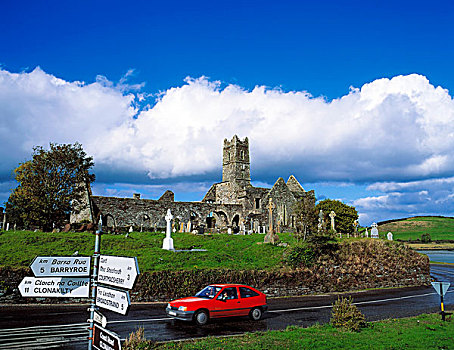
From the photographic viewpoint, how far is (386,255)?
2742 centimetres

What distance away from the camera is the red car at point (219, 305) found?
41.0 ft

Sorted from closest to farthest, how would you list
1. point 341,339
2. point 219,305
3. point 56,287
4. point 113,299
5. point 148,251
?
point 113,299 < point 56,287 < point 341,339 < point 219,305 < point 148,251

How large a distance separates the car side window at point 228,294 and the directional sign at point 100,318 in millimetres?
8101

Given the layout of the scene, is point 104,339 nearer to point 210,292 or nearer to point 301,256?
point 210,292

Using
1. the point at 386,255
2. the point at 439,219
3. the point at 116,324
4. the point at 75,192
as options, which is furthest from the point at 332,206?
the point at 439,219

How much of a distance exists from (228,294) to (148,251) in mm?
10086

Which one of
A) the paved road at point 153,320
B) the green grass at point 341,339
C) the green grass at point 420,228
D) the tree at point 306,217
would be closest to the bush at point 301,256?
the paved road at point 153,320

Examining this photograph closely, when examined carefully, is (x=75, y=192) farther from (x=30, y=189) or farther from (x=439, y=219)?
(x=439, y=219)

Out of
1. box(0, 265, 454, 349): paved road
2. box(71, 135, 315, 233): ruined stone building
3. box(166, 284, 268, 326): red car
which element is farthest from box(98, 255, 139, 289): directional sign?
box(71, 135, 315, 233): ruined stone building

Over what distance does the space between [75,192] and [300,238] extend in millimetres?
20323

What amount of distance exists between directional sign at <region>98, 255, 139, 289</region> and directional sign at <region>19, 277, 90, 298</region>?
32cm

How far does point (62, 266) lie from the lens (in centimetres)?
597

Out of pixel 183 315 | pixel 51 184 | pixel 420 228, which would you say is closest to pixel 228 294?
pixel 183 315

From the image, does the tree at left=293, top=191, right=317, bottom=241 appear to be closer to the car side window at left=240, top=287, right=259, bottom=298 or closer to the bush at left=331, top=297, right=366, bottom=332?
the car side window at left=240, top=287, right=259, bottom=298
